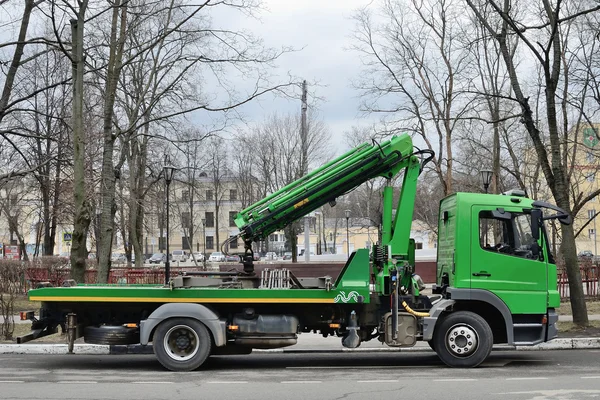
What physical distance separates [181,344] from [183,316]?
483 mm

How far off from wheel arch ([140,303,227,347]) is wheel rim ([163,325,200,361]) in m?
0.24

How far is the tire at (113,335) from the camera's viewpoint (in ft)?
35.8

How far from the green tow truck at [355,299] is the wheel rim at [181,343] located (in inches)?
0.6

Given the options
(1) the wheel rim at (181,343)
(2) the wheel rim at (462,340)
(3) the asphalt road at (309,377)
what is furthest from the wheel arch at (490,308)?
(1) the wheel rim at (181,343)

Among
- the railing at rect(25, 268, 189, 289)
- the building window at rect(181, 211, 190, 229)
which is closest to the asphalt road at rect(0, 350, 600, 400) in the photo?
the railing at rect(25, 268, 189, 289)

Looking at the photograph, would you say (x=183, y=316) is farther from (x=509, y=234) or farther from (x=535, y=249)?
(x=535, y=249)

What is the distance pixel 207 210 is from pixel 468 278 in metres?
68.9

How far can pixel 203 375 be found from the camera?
34.6 ft

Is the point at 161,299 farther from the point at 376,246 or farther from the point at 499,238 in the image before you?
the point at 499,238

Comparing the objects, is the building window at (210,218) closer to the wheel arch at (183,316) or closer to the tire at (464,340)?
the wheel arch at (183,316)

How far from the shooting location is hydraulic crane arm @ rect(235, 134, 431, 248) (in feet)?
37.8

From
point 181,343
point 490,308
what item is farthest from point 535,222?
point 181,343

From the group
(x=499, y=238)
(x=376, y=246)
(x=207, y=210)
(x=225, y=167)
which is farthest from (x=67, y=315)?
(x=207, y=210)

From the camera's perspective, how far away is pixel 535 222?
434 inches
